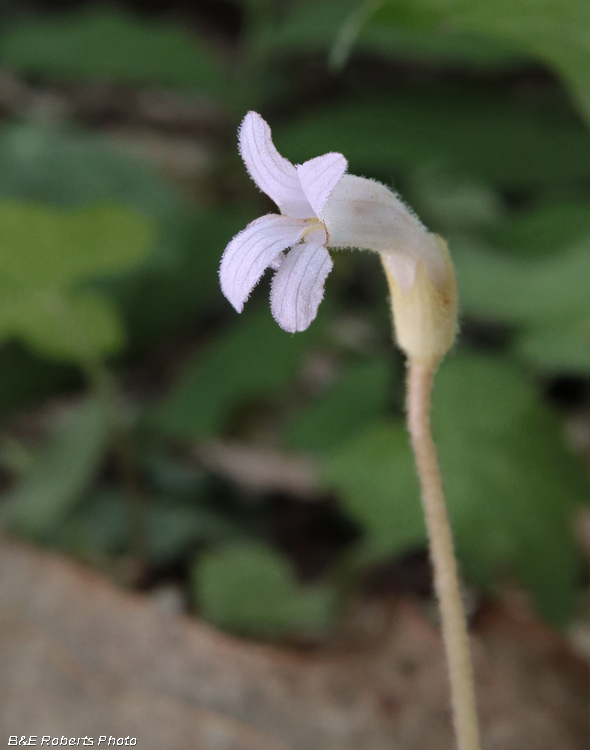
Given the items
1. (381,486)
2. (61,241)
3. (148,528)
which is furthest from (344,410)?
(61,241)

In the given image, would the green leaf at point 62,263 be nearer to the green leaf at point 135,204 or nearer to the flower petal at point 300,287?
the green leaf at point 135,204

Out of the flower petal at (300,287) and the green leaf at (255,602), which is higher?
the flower petal at (300,287)

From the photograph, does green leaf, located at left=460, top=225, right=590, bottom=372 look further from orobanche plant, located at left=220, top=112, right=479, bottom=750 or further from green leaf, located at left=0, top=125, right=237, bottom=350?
orobanche plant, located at left=220, top=112, right=479, bottom=750

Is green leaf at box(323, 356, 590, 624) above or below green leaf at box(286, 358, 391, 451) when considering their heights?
above

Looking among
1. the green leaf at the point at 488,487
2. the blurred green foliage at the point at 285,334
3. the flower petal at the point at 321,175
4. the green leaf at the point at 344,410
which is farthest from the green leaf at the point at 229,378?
the flower petal at the point at 321,175

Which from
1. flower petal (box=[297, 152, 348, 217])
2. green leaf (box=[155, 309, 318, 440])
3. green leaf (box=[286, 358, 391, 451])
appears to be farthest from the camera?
green leaf (box=[155, 309, 318, 440])

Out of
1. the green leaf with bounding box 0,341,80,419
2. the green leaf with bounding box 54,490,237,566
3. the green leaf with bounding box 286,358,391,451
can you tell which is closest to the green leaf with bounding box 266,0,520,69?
the green leaf with bounding box 286,358,391,451

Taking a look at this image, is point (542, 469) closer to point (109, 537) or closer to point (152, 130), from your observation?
point (109, 537)
